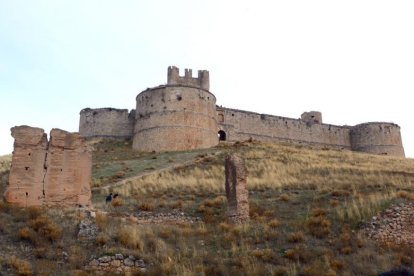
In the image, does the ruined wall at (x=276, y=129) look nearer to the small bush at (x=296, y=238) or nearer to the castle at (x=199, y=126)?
the castle at (x=199, y=126)

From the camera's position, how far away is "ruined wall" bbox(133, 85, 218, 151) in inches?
1517

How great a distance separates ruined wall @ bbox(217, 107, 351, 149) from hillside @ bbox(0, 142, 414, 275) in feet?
73.7

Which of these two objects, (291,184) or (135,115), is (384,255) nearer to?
(291,184)

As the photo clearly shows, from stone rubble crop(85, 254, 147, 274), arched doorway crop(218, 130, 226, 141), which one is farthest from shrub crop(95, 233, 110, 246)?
arched doorway crop(218, 130, 226, 141)

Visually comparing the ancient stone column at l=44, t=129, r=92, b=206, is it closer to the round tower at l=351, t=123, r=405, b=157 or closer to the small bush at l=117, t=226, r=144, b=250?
the small bush at l=117, t=226, r=144, b=250

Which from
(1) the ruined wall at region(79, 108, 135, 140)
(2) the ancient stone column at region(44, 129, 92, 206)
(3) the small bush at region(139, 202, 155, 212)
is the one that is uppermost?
(1) the ruined wall at region(79, 108, 135, 140)

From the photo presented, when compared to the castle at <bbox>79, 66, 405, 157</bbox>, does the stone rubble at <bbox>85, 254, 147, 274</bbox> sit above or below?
below

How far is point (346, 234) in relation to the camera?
12.7 metres

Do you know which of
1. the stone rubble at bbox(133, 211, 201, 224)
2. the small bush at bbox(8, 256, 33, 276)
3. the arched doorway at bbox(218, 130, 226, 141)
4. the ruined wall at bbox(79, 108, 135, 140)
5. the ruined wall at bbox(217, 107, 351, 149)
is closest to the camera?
the small bush at bbox(8, 256, 33, 276)

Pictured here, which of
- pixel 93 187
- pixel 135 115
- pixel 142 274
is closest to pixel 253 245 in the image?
pixel 142 274

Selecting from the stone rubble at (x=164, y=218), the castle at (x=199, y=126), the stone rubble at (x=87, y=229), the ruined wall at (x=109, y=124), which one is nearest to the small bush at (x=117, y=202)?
the stone rubble at (x=164, y=218)

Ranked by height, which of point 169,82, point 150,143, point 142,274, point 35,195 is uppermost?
point 169,82

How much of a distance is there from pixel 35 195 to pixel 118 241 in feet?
11.8

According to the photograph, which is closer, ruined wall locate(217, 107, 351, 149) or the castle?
the castle
